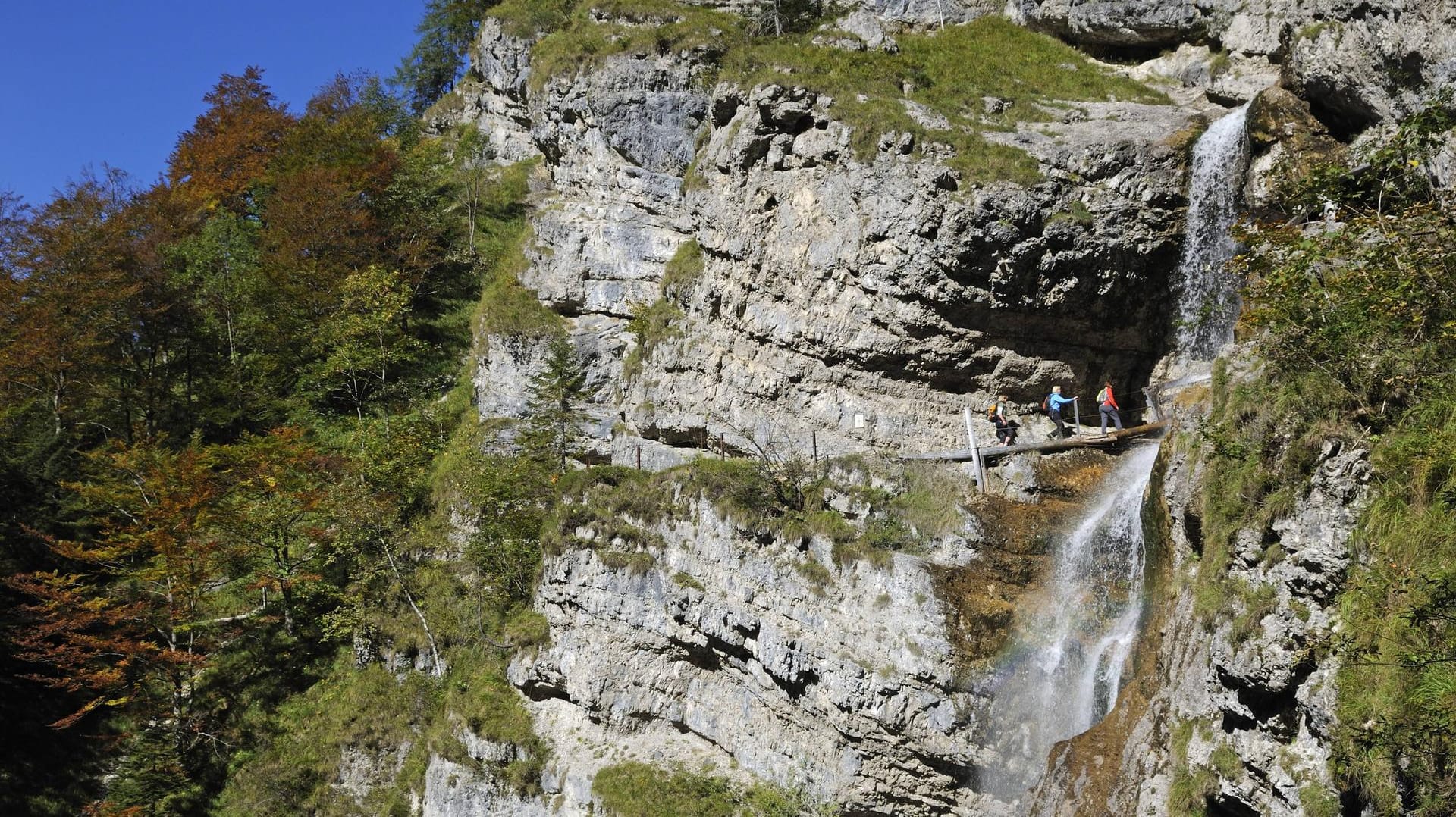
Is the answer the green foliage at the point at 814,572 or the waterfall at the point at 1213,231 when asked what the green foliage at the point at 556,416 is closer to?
the green foliage at the point at 814,572

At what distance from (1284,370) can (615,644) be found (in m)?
14.6

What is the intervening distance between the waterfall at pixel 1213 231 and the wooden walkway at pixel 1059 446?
244 cm

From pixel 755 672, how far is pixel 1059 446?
7878 mm

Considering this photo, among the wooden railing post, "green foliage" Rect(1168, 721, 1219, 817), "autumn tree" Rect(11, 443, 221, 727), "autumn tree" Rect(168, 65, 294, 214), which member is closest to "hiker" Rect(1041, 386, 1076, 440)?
the wooden railing post

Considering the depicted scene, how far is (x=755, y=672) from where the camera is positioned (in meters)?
18.3

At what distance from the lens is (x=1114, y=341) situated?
20500 mm

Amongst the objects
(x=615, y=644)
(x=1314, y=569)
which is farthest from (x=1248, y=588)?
(x=615, y=644)

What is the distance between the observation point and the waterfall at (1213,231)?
19.4 metres

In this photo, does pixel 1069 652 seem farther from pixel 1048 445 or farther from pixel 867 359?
pixel 867 359

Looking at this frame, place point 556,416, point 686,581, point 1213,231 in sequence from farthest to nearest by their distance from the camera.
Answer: point 556,416 → point 686,581 → point 1213,231

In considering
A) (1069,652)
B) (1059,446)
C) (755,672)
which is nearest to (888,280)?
(1059,446)

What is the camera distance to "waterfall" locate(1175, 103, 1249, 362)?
1939 centimetres

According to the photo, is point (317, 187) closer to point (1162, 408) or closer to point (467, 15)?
point (467, 15)

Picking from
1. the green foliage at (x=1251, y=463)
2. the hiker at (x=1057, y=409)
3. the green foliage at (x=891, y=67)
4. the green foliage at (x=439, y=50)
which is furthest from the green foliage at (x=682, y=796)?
the green foliage at (x=439, y=50)
